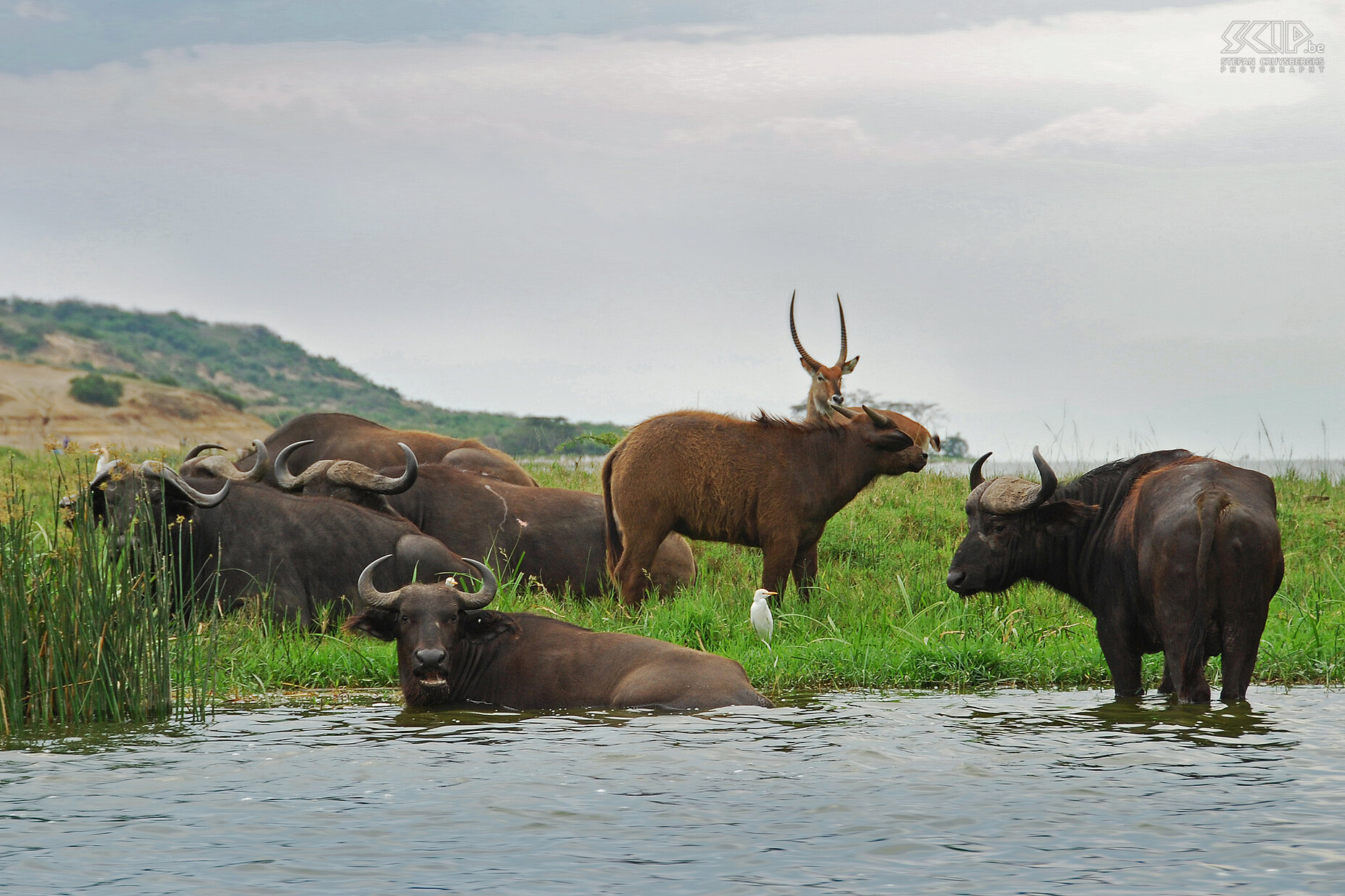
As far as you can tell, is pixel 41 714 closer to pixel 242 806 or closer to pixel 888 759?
pixel 242 806

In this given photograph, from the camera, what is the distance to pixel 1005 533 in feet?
28.5

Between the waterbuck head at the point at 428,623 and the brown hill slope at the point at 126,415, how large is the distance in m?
39.5

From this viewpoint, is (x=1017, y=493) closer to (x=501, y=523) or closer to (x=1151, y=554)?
(x=1151, y=554)

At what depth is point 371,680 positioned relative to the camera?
29.3 feet

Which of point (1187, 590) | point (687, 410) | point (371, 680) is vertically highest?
point (687, 410)

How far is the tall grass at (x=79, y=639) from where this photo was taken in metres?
7.17

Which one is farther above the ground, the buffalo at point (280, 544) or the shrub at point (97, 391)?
the shrub at point (97, 391)

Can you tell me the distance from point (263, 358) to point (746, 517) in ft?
236

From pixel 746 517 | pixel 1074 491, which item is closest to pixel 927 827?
pixel 1074 491

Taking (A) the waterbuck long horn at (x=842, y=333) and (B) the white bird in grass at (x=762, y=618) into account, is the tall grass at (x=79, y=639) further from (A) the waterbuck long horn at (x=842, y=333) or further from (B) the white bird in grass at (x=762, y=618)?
(A) the waterbuck long horn at (x=842, y=333)

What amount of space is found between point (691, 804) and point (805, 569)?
20.1 ft

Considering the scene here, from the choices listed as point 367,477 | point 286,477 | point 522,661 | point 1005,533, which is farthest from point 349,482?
point 1005,533

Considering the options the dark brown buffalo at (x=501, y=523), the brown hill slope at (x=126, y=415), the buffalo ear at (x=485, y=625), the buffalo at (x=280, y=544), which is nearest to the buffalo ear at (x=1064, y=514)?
the buffalo ear at (x=485, y=625)

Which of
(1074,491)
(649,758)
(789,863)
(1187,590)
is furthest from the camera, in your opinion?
(1074,491)
